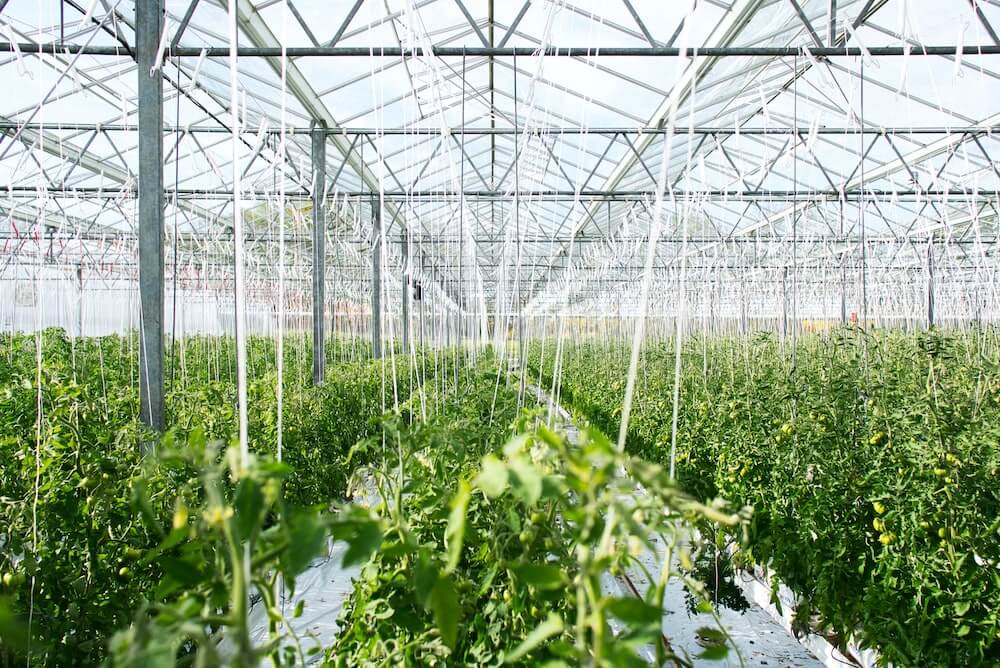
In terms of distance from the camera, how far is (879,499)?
2475 millimetres

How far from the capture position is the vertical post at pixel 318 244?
6711 millimetres

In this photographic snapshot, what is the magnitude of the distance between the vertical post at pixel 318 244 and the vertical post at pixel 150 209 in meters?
2.82

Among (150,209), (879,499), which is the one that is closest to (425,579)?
(879,499)

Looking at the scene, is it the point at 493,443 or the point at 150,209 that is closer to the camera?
the point at 493,443

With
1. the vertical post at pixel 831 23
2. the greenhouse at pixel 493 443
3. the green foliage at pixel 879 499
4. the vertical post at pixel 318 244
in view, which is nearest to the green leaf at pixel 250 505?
the greenhouse at pixel 493 443

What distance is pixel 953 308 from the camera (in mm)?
12508

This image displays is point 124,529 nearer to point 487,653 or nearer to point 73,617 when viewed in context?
point 73,617

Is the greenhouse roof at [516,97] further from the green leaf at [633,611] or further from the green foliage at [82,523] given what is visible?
the green leaf at [633,611]

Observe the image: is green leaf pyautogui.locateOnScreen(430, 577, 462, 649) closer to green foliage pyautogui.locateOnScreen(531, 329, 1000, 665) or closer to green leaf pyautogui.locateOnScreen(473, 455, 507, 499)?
green leaf pyautogui.locateOnScreen(473, 455, 507, 499)

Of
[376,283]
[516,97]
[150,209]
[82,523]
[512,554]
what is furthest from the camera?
[376,283]

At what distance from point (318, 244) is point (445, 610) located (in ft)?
21.2

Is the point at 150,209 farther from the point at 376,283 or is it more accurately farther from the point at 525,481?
the point at 376,283

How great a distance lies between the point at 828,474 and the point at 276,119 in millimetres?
6717

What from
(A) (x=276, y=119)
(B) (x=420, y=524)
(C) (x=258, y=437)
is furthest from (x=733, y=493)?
(A) (x=276, y=119)
